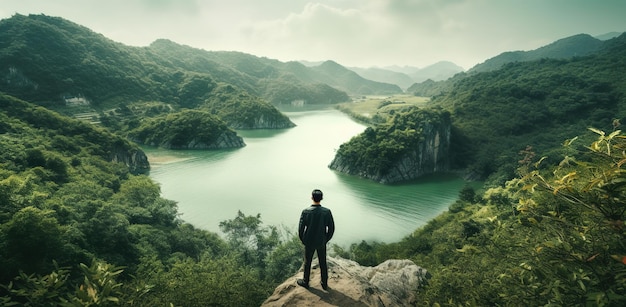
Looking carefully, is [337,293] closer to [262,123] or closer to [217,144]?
[217,144]

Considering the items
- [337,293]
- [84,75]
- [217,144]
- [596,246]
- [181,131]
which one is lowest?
[217,144]

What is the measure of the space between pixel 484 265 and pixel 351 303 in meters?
6.56

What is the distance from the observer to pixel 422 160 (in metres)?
71.8

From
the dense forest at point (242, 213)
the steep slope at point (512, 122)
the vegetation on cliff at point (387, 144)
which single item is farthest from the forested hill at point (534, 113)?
the vegetation on cliff at point (387, 144)

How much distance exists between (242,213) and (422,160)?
50.9 m

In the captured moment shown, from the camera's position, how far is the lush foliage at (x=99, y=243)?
6791mm

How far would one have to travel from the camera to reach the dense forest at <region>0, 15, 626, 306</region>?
4203 millimetres

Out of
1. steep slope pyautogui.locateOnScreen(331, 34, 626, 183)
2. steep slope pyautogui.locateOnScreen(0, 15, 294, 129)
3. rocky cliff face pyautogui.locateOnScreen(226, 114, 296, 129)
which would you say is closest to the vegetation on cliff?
steep slope pyautogui.locateOnScreen(331, 34, 626, 183)

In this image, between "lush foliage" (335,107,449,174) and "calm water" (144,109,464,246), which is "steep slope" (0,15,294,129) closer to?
"calm water" (144,109,464,246)

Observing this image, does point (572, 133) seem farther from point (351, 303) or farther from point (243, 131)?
point (243, 131)

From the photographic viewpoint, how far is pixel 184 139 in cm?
9356

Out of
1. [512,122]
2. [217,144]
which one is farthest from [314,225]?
[512,122]

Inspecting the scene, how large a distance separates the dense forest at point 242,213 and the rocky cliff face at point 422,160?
303 cm

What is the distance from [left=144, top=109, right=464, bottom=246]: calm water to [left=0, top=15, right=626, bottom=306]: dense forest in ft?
17.8
